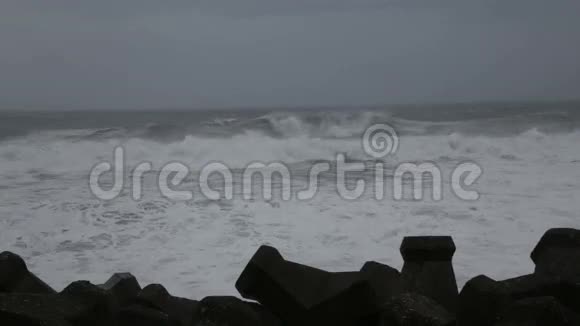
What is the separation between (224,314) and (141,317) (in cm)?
42

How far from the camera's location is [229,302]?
2.03 m

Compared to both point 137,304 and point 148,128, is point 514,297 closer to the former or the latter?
point 137,304

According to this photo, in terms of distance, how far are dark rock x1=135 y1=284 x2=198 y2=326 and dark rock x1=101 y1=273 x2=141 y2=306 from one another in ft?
0.50

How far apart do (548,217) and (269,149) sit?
11.1 metres

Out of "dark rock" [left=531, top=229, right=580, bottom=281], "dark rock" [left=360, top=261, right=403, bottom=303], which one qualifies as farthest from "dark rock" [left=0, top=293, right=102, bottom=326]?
"dark rock" [left=531, top=229, right=580, bottom=281]

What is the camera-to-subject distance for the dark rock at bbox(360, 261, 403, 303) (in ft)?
7.47

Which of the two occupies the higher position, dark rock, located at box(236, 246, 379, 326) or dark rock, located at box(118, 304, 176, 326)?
dark rock, located at box(236, 246, 379, 326)

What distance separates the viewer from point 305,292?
85.7 inches

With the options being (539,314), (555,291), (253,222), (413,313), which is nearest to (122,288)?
(413,313)

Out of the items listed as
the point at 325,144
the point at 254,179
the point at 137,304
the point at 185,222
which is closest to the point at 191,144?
the point at 325,144

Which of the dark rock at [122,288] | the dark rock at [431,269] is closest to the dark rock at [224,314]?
the dark rock at [122,288]

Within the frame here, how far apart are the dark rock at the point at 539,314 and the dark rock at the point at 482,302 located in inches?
5.8

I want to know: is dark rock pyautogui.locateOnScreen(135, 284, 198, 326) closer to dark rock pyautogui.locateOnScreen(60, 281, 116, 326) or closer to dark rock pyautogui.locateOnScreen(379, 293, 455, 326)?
dark rock pyautogui.locateOnScreen(60, 281, 116, 326)
